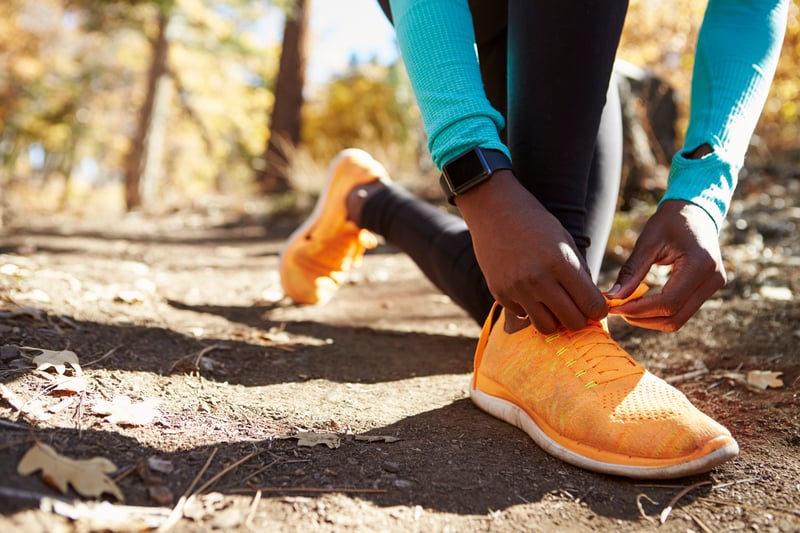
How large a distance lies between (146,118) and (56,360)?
7.04 meters

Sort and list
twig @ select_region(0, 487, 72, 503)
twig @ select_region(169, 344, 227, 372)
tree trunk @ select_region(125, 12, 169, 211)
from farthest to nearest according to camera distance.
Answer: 1. tree trunk @ select_region(125, 12, 169, 211)
2. twig @ select_region(169, 344, 227, 372)
3. twig @ select_region(0, 487, 72, 503)

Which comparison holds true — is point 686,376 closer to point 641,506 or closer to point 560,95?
point 641,506

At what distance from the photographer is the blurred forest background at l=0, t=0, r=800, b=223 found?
21.2 ft

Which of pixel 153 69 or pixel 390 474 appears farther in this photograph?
→ pixel 153 69

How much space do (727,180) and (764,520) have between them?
2.01 ft

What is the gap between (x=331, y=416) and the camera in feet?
3.74

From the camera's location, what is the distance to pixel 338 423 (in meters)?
1.11

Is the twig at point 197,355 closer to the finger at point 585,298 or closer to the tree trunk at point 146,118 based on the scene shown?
the finger at point 585,298

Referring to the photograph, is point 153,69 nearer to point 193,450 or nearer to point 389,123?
point 389,123

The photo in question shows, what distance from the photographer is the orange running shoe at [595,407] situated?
0.92 meters

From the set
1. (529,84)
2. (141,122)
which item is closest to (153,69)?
(141,122)

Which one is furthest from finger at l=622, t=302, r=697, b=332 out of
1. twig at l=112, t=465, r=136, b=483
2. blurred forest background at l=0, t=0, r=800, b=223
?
blurred forest background at l=0, t=0, r=800, b=223

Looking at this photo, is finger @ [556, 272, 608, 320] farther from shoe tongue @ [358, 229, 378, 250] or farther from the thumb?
shoe tongue @ [358, 229, 378, 250]

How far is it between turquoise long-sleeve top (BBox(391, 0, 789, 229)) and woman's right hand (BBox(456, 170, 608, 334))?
3.9 inches
